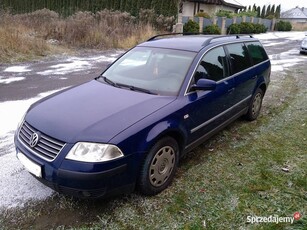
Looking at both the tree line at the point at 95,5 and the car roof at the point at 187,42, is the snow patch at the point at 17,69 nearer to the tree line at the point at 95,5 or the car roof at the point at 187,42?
the car roof at the point at 187,42

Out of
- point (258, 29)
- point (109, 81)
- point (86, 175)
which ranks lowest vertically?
point (86, 175)

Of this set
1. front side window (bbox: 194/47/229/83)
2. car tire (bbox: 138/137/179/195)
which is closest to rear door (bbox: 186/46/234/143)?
front side window (bbox: 194/47/229/83)

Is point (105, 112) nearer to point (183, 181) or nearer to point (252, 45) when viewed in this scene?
point (183, 181)

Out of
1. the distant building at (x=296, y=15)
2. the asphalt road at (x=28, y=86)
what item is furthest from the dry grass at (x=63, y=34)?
the distant building at (x=296, y=15)

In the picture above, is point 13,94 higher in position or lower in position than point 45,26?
lower

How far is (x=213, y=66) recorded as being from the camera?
395cm

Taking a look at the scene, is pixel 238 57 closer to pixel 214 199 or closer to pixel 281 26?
pixel 214 199

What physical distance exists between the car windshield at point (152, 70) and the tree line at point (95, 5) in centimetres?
1896

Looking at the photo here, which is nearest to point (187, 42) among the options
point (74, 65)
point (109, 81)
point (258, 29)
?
point (109, 81)

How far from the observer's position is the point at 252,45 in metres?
5.22

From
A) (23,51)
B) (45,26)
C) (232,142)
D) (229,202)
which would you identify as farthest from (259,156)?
(45,26)

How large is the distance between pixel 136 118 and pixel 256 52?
3464mm

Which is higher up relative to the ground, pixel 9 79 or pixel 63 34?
pixel 63 34

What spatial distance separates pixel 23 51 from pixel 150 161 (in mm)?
10012
